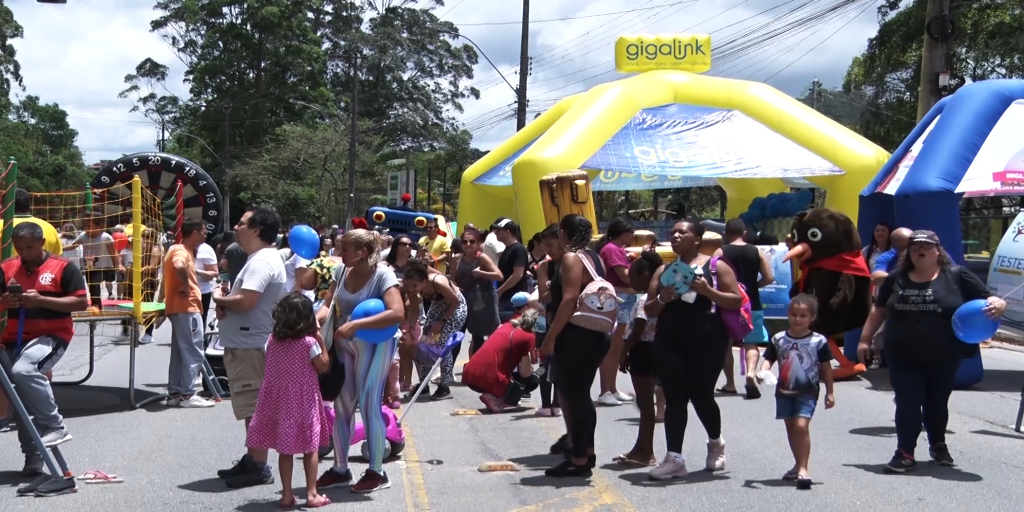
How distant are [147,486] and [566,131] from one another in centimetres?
1346

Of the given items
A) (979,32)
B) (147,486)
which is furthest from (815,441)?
(979,32)

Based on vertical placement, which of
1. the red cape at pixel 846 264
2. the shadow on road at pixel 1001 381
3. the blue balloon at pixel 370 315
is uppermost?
the red cape at pixel 846 264

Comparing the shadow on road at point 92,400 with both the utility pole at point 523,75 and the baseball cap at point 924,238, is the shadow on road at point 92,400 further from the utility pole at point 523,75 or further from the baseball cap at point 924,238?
the utility pole at point 523,75

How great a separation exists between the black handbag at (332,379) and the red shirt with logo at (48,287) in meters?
2.09

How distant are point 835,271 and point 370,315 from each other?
585 centimetres

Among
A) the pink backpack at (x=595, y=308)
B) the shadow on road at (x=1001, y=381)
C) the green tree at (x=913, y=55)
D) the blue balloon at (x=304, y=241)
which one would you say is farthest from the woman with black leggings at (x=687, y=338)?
the green tree at (x=913, y=55)

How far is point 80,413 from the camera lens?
9.95 metres

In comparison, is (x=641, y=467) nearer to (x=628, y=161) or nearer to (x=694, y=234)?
(x=694, y=234)

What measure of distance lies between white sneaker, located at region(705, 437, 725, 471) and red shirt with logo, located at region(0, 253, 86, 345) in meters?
4.24

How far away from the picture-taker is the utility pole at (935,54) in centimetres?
1766

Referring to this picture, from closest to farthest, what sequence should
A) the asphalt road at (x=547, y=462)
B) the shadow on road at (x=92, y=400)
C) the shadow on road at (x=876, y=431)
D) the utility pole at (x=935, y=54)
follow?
the asphalt road at (x=547, y=462), the shadow on road at (x=876, y=431), the shadow on road at (x=92, y=400), the utility pole at (x=935, y=54)

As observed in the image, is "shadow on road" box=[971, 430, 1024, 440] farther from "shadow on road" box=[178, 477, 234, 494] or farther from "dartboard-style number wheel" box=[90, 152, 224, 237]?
"dartboard-style number wheel" box=[90, 152, 224, 237]

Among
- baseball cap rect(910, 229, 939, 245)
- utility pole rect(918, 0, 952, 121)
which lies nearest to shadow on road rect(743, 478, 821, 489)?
baseball cap rect(910, 229, 939, 245)

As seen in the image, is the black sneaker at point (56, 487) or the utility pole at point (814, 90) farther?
the utility pole at point (814, 90)
